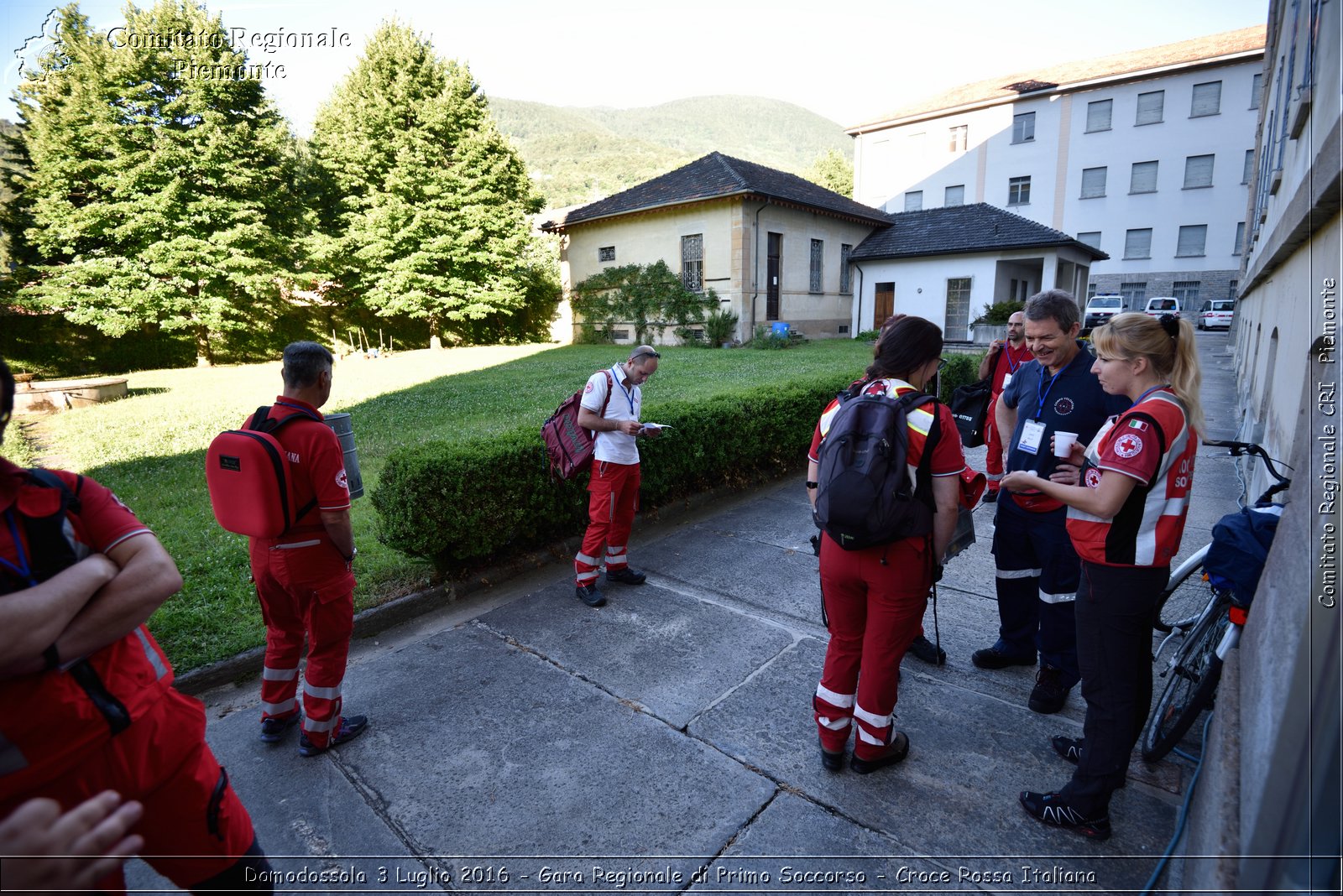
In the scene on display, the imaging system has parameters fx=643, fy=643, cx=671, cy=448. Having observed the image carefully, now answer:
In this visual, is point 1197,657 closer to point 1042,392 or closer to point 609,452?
point 1042,392

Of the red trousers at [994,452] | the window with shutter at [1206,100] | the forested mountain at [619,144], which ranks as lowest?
the red trousers at [994,452]

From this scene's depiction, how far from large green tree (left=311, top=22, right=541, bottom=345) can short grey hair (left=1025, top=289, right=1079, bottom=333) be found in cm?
2657

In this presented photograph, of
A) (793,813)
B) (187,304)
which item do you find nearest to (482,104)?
(187,304)

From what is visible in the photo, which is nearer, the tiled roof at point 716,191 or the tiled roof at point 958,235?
the tiled roof at point 716,191

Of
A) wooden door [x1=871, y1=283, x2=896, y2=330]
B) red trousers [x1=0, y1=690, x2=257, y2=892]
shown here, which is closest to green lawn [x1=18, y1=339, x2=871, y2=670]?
red trousers [x1=0, y1=690, x2=257, y2=892]

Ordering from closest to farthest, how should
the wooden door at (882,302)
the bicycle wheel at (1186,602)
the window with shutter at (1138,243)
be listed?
the bicycle wheel at (1186,602) → the wooden door at (882,302) → the window with shutter at (1138,243)

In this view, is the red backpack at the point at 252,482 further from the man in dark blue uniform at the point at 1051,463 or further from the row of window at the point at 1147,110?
the row of window at the point at 1147,110

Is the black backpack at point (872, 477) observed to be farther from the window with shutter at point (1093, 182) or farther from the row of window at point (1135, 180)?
the window with shutter at point (1093, 182)

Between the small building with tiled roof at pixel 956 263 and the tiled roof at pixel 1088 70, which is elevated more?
the tiled roof at pixel 1088 70

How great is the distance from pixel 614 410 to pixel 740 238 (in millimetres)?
21244

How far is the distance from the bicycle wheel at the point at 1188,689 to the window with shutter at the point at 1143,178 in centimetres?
4518

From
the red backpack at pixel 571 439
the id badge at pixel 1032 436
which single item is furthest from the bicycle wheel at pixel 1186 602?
the red backpack at pixel 571 439

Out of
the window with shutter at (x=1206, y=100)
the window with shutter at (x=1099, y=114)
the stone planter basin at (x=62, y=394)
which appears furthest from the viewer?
the window with shutter at (x=1099, y=114)

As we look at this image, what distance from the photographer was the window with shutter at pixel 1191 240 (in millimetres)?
35969
